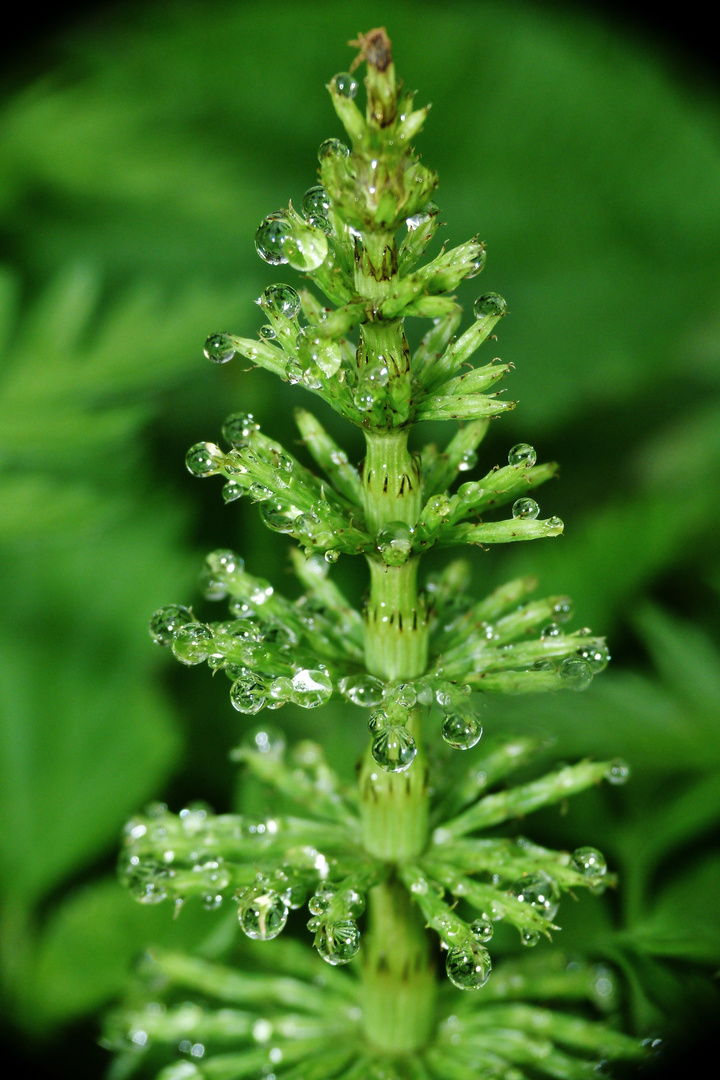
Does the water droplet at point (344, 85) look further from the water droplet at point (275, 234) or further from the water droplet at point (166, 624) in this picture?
the water droplet at point (166, 624)

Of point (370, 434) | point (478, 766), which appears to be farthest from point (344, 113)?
point (478, 766)

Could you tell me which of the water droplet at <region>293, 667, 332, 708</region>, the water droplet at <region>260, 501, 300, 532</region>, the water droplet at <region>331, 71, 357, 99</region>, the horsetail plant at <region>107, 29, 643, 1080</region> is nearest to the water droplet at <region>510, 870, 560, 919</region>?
the horsetail plant at <region>107, 29, 643, 1080</region>

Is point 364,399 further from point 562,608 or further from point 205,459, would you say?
point 562,608

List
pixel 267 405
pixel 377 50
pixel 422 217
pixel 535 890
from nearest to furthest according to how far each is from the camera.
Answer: pixel 377 50 → pixel 422 217 → pixel 535 890 → pixel 267 405

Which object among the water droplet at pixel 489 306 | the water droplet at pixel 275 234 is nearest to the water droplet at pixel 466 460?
the water droplet at pixel 489 306

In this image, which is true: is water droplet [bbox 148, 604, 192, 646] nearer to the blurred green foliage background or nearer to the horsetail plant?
the horsetail plant

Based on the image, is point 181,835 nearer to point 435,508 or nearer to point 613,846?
point 435,508

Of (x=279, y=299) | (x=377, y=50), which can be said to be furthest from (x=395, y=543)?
(x=377, y=50)

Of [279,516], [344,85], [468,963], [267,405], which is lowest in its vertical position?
Result: [468,963]
